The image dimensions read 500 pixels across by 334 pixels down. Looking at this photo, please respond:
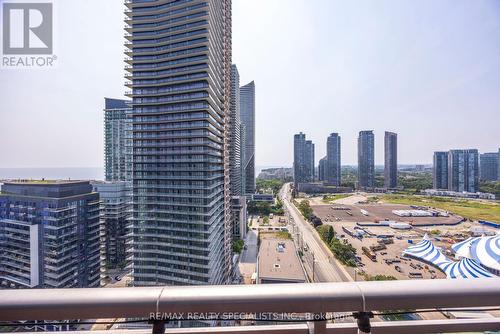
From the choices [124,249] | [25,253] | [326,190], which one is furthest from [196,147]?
[326,190]

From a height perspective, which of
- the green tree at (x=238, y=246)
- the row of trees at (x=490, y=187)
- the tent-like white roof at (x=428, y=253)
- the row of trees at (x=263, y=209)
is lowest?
the green tree at (x=238, y=246)

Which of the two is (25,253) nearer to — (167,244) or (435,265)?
(167,244)

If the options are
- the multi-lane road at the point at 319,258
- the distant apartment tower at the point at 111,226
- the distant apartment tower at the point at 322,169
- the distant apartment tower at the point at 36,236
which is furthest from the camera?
the distant apartment tower at the point at 322,169

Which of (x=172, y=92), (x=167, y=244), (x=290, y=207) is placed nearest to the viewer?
(x=167, y=244)

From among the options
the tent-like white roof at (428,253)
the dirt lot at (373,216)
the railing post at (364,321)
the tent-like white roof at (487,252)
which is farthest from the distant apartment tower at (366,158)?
the railing post at (364,321)

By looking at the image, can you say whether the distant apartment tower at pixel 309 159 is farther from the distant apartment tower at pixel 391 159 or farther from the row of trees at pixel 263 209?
the row of trees at pixel 263 209

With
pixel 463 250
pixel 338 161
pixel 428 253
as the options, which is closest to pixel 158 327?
pixel 428 253
